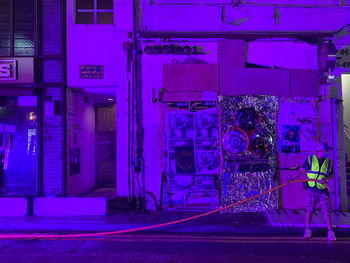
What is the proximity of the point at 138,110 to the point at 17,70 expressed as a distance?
12.9 feet

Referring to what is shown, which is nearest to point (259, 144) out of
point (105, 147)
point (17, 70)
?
point (105, 147)

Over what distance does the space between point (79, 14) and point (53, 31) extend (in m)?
1.00

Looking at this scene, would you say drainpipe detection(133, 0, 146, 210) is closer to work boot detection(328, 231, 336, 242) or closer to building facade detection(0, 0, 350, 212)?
building facade detection(0, 0, 350, 212)

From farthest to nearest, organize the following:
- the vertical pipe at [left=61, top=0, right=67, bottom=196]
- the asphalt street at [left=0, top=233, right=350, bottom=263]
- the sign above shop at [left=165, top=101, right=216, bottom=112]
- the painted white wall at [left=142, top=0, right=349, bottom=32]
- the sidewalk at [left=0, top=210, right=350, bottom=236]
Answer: the vertical pipe at [left=61, top=0, right=67, bottom=196]
the painted white wall at [left=142, top=0, right=349, bottom=32]
the sign above shop at [left=165, top=101, right=216, bottom=112]
the sidewalk at [left=0, top=210, right=350, bottom=236]
the asphalt street at [left=0, top=233, right=350, bottom=263]

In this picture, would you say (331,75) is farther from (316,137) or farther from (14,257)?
(14,257)

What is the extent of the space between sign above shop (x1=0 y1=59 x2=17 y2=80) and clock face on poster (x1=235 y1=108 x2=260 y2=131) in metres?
6.91

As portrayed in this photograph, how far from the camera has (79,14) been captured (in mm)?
9031

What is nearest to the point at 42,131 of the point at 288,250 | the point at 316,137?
the point at 288,250

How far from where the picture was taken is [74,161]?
940 cm

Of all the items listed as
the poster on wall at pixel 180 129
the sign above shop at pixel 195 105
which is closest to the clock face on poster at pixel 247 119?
the sign above shop at pixel 195 105

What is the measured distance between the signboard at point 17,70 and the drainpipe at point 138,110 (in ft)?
10.4

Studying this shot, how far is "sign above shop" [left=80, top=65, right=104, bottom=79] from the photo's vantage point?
8.62 metres

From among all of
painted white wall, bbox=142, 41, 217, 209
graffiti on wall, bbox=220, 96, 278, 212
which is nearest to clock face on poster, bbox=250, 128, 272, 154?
graffiti on wall, bbox=220, 96, 278, 212

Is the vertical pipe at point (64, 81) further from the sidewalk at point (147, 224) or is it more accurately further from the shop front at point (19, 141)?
the sidewalk at point (147, 224)
